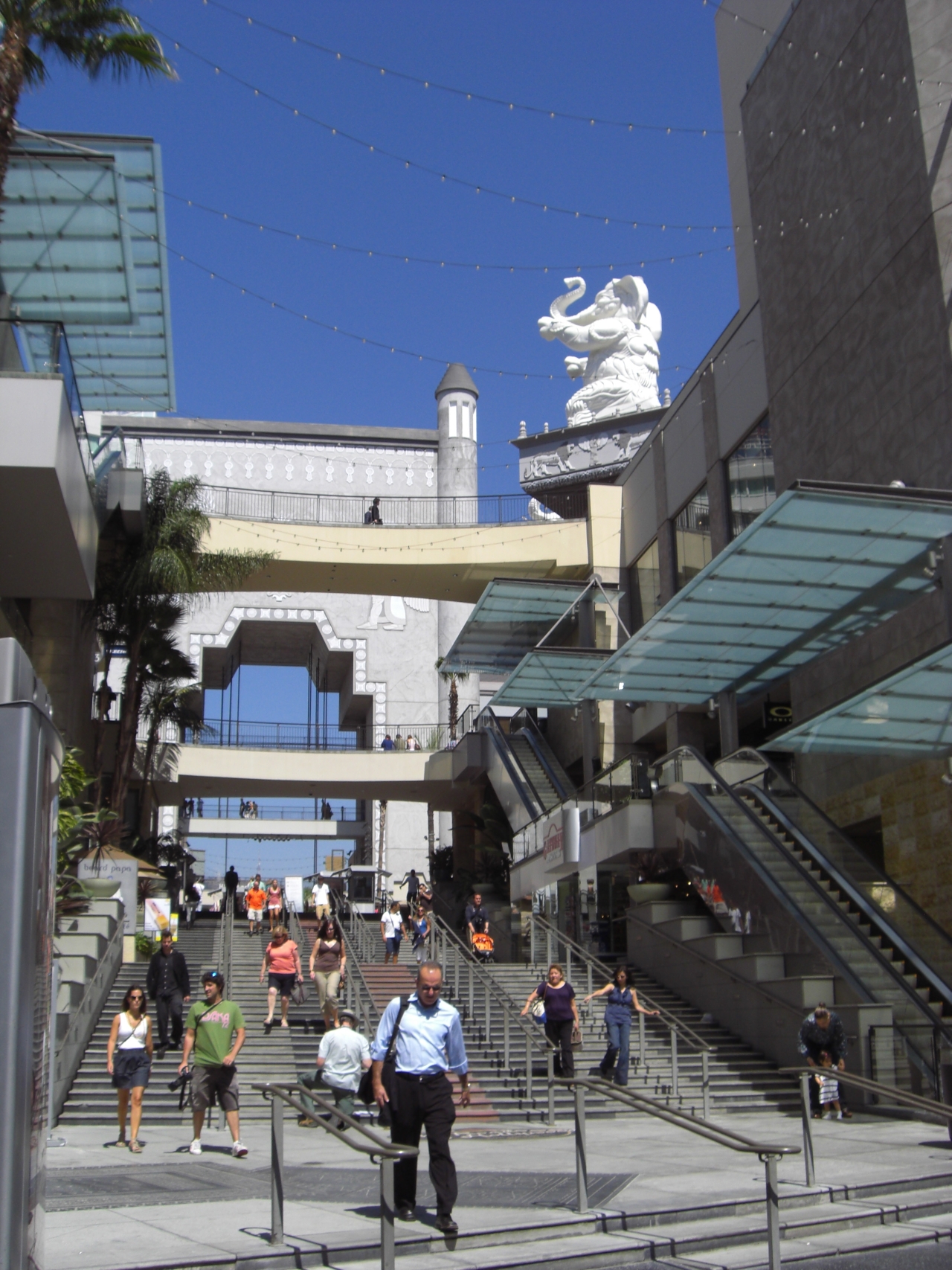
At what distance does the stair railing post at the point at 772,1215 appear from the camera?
20.7 ft

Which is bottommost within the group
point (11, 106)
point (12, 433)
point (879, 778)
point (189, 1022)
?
point (189, 1022)

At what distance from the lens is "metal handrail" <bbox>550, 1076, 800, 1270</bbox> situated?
6438mm

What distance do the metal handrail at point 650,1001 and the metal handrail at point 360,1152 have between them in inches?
241

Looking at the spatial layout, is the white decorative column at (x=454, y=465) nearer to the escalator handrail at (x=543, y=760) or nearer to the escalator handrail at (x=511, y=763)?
the escalator handrail at (x=511, y=763)

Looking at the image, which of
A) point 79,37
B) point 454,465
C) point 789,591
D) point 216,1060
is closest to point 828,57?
point 789,591

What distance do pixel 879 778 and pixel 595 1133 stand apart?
777 centimetres

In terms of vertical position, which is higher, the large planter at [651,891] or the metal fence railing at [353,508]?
the metal fence railing at [353,508]

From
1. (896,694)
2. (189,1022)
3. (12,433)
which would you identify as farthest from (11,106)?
(896,694)

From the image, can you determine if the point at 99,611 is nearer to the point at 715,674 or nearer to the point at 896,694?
the point at 715,674

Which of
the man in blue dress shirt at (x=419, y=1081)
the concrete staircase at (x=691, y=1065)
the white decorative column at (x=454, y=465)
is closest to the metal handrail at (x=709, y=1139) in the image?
the man in blue dress shirt at (x=419, y=1081)

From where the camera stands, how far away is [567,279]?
52906 millimetres

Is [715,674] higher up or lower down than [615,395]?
lower down

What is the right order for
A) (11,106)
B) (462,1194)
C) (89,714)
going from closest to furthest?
(462,1194) < (11,106) < (89,714)

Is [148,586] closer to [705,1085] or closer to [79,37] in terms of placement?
[79,37]
